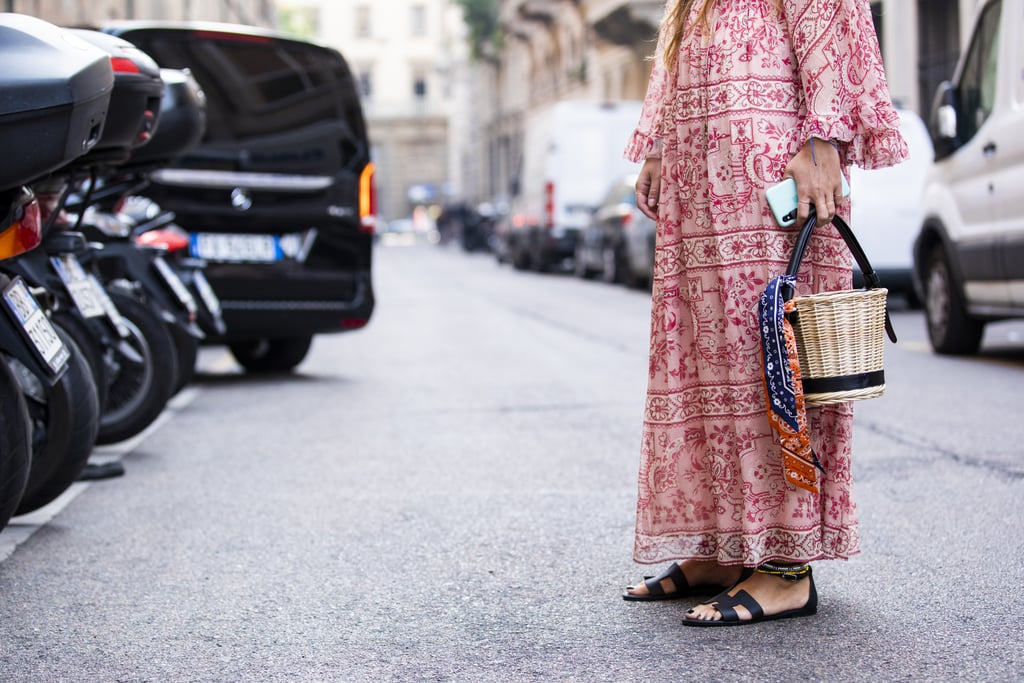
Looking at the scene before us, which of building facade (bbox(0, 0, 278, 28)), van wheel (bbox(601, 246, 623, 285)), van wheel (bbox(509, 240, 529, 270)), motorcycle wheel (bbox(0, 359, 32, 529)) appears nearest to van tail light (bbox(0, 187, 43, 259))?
motorcycle wheel (bbox(0, 359, 32, 529))

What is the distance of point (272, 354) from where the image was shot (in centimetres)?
1002

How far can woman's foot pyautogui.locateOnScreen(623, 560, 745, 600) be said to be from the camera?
12.3ft

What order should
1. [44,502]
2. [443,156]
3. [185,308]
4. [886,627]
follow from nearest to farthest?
[886,627], [44,502], [185,308], [443,156]

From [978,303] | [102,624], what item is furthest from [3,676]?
[978,303]

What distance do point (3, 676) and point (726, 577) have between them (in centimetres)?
167

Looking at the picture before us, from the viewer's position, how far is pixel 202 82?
8.73m

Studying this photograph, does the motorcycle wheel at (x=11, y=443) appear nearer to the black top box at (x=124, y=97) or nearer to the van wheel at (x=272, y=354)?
the black top box at (x=124, y=97)

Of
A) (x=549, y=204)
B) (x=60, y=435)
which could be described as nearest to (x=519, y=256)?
Answer: (x=549, y=204)

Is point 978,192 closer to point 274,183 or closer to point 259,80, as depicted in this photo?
point 274,183

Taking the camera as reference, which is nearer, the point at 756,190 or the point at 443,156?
the point at 756,190

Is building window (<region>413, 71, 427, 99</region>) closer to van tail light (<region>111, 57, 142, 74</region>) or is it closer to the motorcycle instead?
van tail light (<region>111, 57, 142, 74</region>)

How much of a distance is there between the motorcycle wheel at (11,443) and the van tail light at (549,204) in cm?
2038

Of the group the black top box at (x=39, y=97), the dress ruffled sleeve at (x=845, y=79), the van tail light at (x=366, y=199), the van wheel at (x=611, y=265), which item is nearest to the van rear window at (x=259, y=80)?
the van tail light at (x=366, y=199)

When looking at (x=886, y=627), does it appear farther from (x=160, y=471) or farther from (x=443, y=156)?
(x=443, y=156)
